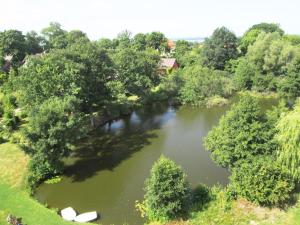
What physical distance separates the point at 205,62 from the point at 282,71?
18.0m

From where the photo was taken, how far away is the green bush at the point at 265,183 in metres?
20.2

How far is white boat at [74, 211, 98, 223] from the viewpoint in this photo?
21.7 metres

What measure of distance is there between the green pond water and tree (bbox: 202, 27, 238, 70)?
77.0ft

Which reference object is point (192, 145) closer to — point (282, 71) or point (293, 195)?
point (293, 195)

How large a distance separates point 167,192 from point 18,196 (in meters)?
11.9

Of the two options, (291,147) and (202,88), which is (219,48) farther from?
(291,147)

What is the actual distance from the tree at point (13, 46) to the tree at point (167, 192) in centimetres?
5702

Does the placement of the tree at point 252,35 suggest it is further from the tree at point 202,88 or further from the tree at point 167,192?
the tree at point 167,192

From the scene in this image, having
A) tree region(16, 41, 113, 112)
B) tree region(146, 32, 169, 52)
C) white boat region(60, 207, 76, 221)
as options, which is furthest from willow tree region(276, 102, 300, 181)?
tree region(146, 32, 169, 52)

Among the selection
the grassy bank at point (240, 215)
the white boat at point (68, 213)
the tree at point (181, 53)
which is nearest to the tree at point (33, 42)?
the tree at point (181, 53)

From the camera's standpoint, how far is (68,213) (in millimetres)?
22531

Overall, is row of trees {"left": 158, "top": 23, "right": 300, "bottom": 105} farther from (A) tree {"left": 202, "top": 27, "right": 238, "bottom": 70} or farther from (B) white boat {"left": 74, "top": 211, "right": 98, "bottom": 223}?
(B) white boat {"left": 74, "top": 211, "right": 98, "bottom": 223}

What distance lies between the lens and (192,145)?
3388cm

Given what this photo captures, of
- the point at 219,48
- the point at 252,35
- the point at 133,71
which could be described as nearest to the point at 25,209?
the point at 133,71
